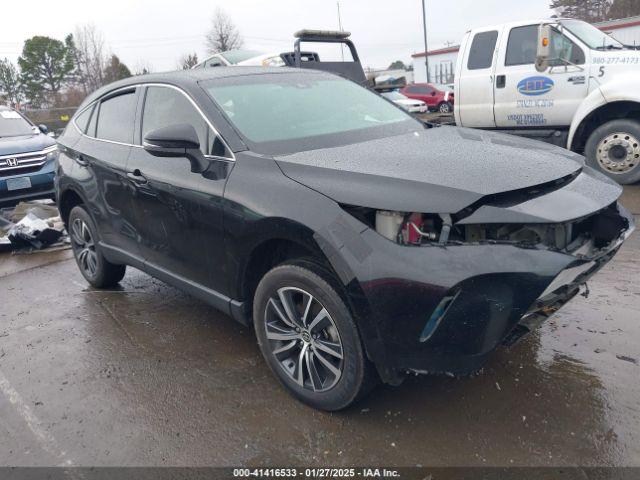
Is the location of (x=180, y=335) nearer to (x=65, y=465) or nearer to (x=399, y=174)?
(x=65, y=465)

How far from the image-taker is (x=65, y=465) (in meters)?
2.62

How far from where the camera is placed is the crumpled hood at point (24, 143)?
794 centimetres

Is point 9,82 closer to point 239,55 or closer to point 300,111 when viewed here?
point 239,55

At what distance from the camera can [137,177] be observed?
370 centimetres

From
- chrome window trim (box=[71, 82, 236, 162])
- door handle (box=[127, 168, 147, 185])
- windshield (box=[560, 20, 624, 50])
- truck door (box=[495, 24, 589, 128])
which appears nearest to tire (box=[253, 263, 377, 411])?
chrome window trim (box=[71, 82, 236, 162])

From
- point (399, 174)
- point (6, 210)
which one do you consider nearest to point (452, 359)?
point (399, 174)

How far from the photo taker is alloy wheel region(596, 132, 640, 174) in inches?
253

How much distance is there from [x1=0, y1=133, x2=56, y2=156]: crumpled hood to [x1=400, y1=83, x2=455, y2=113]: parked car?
1733 centimetres

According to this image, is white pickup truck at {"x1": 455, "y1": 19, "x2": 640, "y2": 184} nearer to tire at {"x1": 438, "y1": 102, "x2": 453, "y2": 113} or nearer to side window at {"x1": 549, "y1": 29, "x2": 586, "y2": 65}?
side window at {"x1": 549, "y1": 29, "x2": 586, "y2": 65}

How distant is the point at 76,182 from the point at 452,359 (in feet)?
11.9

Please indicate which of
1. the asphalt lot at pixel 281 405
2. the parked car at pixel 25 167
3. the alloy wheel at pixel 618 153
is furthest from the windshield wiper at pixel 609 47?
the parked car at pixel 25 167

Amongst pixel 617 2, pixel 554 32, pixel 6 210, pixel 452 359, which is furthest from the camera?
pixel 617 2

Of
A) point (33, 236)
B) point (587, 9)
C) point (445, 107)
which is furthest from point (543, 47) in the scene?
point (587, 9)

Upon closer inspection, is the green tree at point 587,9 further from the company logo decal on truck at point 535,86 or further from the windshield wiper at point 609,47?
the company logo decal on truck at point 535,86
